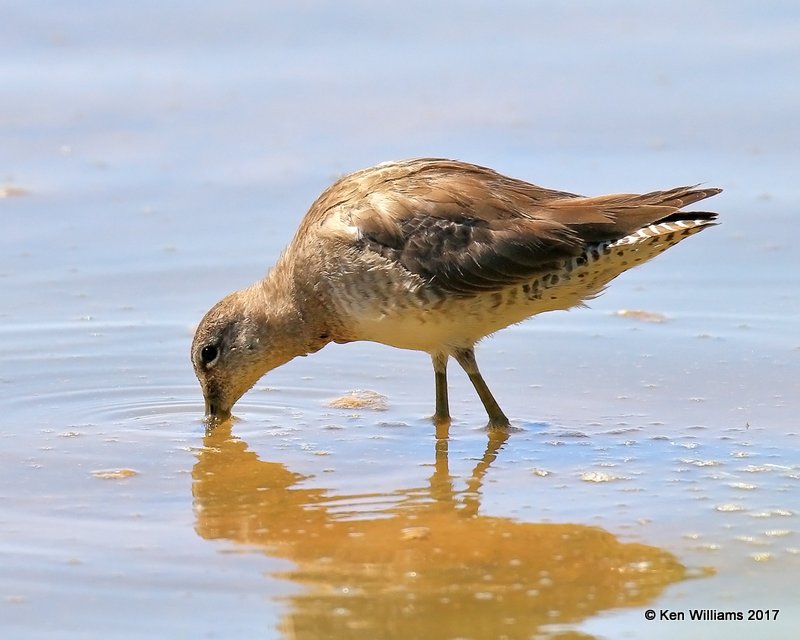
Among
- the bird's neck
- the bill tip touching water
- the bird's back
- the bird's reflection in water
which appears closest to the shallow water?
the bird's reflection in water

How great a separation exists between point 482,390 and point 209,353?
155 centimetres

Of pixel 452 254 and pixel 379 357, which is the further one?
pixel 379 357

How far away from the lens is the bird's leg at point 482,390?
8367 millimetres

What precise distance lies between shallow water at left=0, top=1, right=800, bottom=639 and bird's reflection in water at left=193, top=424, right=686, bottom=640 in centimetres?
2

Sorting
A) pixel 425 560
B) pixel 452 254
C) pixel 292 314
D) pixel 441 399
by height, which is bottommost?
pixel 425 560

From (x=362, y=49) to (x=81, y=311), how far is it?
4.76 m

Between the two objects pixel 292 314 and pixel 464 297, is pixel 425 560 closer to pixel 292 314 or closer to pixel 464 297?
pixel 464 297

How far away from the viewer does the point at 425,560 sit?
642 cm

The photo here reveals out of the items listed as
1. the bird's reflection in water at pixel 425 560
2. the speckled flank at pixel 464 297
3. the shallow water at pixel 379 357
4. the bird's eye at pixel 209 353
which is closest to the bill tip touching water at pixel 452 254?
the speckled flank at pixel 464 297

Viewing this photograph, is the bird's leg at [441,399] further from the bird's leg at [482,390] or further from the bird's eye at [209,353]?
the bird's eye at [209,353]

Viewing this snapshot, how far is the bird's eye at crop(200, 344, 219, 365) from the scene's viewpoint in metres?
8.75

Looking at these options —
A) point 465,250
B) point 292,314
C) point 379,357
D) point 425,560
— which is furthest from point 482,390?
point 425,560

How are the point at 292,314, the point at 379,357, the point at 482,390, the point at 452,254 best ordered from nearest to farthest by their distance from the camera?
the point at 452,254, the point at 482,390, the point at 292,314, the point at 379,357

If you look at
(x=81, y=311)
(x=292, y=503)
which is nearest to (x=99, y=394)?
(x=81, y=311)
